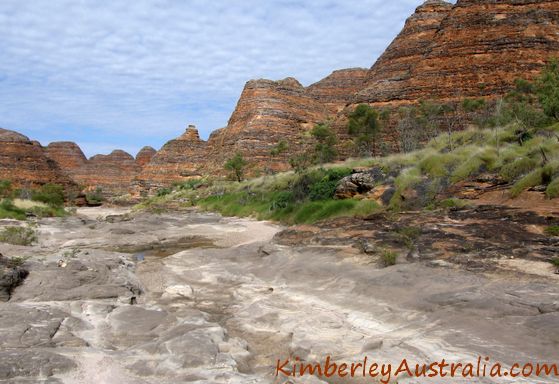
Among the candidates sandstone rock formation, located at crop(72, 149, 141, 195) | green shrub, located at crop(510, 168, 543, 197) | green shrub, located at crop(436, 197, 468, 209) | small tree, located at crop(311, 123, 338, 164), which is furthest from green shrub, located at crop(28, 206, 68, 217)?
sandstone rock formation, located at crop(72, 149, 141, 195)

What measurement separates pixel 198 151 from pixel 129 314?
88.7 m

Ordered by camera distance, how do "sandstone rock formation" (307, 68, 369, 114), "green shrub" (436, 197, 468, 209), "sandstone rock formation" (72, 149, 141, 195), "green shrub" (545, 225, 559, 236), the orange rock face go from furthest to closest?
"sandstone rock formation" (72, 149, 141, 195), "sandstone rock formation" (307, 68, 369, 114), the orange rock face, "green shrub" (436, 197, 468, 209), "green shrub" (545, 225, 559, 236)

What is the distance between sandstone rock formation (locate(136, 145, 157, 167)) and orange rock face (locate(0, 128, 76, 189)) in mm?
73004

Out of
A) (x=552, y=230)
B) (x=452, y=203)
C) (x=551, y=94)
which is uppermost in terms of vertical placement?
(x=551, y=94)

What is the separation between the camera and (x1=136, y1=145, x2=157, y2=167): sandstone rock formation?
148125mm

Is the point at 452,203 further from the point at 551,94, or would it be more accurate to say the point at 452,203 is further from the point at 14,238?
the point at 14,238

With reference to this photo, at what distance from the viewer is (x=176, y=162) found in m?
90.4

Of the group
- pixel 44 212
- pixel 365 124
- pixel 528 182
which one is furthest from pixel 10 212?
pixel 528 182

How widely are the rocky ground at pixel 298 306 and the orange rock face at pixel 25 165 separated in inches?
2627

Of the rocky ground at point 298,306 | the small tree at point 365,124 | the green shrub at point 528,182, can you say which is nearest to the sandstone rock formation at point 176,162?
the small tree at point 365,124

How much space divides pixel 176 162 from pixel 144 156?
218ft

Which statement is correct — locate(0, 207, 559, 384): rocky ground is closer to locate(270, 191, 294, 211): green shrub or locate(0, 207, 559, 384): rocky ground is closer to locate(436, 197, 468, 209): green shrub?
locate(436, 197, 468, 209): green shrub

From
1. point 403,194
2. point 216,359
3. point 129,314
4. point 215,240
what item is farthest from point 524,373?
point 215,240

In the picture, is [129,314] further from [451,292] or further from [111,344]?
[451,292]
